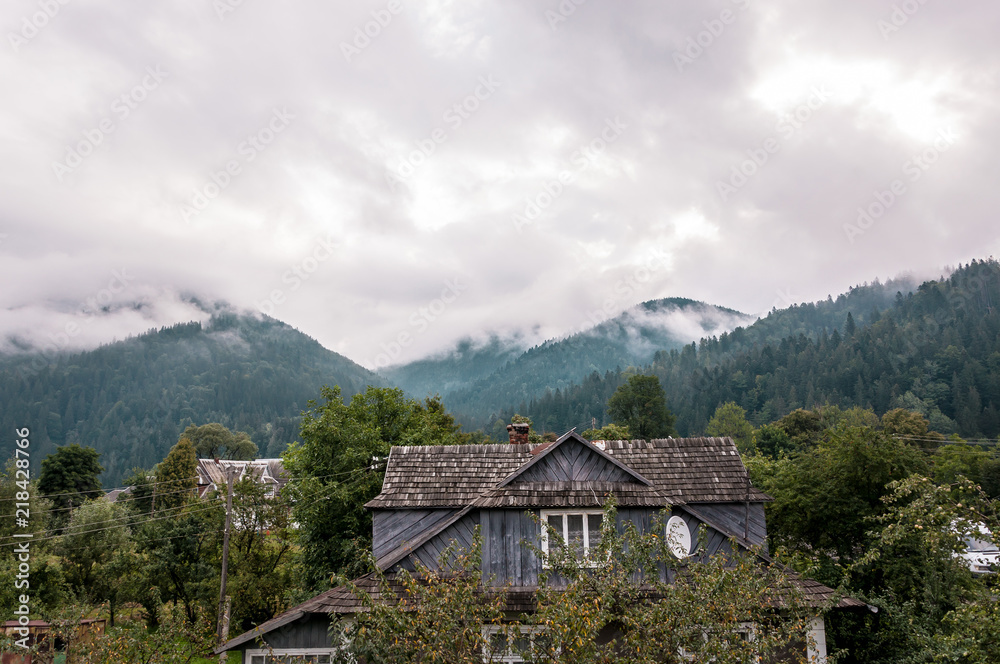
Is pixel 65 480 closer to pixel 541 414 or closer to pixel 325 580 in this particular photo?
pixel 325 580

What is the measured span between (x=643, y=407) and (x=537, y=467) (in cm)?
7387

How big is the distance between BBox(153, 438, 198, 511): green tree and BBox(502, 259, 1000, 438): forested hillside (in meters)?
102

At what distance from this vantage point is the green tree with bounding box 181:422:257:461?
113m

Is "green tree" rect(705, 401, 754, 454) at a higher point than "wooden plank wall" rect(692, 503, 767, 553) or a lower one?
higher

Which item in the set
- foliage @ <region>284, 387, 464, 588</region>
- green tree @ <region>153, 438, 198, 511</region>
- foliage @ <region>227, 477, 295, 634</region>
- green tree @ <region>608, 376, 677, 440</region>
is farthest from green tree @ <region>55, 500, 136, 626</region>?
green tree @ <region>608, 376, 677, 440</region>

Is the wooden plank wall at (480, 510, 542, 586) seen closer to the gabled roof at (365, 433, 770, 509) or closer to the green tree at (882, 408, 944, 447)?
the gabled roof at (365, 433, 770, 509)

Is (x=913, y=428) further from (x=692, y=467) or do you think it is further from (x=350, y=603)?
(x=350, y=603)

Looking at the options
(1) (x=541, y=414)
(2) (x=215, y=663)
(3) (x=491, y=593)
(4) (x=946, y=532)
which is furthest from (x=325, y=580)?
(1) (x=541, y=414)

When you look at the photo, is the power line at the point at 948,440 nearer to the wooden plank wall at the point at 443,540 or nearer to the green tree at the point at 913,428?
the green tree at the point at 913,428

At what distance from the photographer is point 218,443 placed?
115 m

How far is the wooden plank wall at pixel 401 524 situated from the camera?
1769 cm

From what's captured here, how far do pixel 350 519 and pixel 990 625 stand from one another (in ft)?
75.6

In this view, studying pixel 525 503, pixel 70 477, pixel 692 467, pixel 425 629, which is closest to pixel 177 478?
pixel 70 477

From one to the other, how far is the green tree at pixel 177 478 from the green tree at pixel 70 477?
5.51 meters
